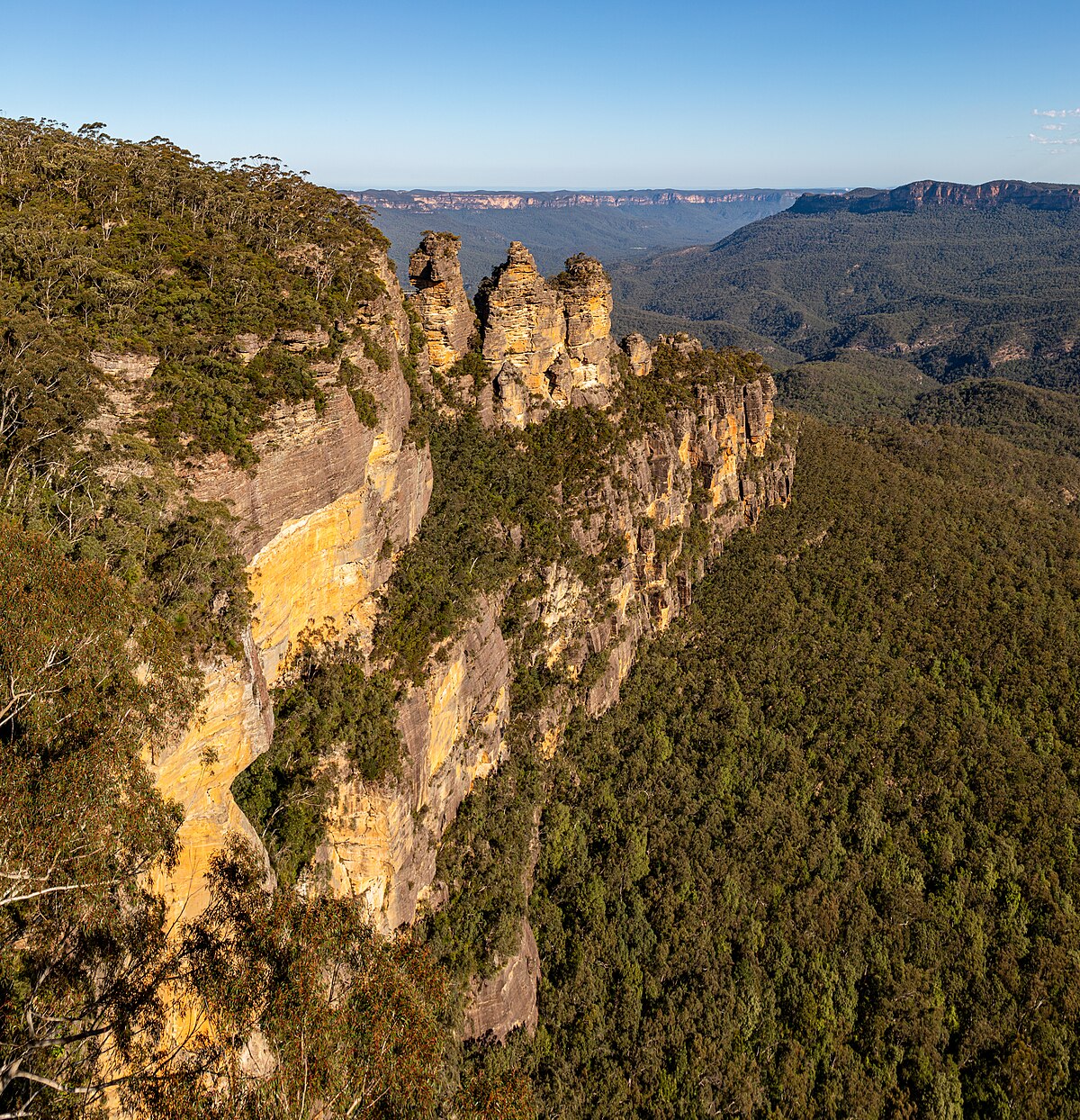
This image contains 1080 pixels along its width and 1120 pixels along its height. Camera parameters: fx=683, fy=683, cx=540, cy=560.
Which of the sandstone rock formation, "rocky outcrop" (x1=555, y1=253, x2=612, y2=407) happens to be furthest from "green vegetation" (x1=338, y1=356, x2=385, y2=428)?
"rocky outcrop" (x1=555, y1=253, x2=612, y2=407)

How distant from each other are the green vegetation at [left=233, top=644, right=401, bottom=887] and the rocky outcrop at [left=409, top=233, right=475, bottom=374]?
69.2ft

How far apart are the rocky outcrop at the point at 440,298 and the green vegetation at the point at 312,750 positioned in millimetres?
21102

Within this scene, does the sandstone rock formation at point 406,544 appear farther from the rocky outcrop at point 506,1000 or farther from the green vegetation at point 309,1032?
the green vegetation at point 309,1032

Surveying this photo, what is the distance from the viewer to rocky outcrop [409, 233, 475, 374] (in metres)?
37.3

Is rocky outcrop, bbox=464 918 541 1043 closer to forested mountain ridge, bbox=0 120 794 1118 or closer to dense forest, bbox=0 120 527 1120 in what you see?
forested mountain ridge, bbox=0 120 794 1118

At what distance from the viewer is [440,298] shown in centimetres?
3800

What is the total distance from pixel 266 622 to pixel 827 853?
103 ft

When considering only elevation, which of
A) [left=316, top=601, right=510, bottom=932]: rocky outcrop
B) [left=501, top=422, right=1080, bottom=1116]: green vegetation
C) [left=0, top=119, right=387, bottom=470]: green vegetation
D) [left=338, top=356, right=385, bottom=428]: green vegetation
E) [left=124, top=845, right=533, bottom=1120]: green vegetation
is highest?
[left=0, top=119, right=387, bottom=470]: green vegetation


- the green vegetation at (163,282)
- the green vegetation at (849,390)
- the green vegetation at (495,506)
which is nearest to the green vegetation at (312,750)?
the green vegetation at (495,506)

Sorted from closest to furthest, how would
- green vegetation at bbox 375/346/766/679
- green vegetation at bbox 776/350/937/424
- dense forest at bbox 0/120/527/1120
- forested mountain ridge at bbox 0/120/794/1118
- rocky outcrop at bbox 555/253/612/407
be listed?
dense forest at bbox 0/120/527/1120 < forested mountain ridge at bbox 0/120/794/1118 < green vegetation at bbox 375/346/766/679 < rocky outcrop at bbox 555/253/612/407 < green vegetation at bbox 776/350/937/424

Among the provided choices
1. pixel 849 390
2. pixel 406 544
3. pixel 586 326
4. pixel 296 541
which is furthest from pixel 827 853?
pixel 849 390

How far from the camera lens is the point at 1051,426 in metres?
111

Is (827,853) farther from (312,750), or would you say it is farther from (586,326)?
(586,326)

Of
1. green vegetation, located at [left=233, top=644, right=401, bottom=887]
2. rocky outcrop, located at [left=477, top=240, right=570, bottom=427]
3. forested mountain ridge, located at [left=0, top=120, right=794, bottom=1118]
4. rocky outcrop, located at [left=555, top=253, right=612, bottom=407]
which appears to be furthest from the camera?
rocky outcrop, located at [left=555, top=253, right=612, bottom=407]
